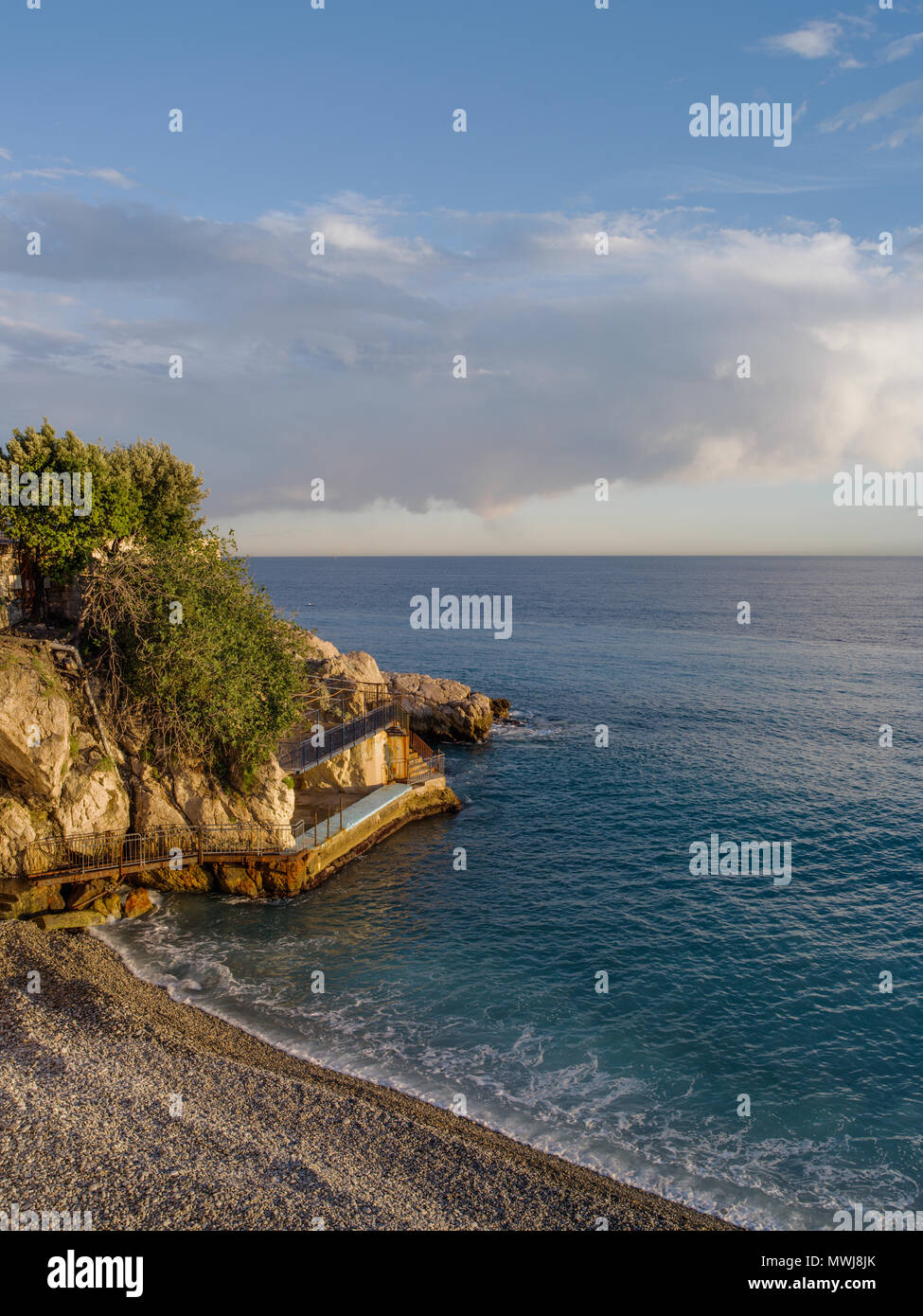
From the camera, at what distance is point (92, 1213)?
1398cm

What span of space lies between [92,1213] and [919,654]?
325 ft

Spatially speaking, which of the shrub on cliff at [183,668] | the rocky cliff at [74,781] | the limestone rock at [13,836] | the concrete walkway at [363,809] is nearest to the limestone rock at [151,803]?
the rocky cliff at [74,781]

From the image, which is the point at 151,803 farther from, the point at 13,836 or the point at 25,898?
the point at 25,898

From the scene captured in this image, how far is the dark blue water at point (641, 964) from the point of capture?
56.9 feet

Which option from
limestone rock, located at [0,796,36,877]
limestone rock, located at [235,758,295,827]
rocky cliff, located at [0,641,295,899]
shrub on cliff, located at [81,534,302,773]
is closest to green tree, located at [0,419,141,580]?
shrub on cliff, located at [81,534,302,773]

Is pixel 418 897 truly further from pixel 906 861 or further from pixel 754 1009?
pixel 906 861

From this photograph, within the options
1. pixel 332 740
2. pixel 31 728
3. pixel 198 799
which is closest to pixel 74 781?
pixel 31 728

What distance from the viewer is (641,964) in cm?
2448

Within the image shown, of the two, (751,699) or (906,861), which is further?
(751,699)

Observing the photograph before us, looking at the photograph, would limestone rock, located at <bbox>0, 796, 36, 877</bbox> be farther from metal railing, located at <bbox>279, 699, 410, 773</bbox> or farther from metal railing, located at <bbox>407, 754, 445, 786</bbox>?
metal railing, located at <bbox>407, 754, 445, 786</bbox>

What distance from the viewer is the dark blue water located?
1733 cm

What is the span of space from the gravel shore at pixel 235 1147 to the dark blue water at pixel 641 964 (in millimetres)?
1110
